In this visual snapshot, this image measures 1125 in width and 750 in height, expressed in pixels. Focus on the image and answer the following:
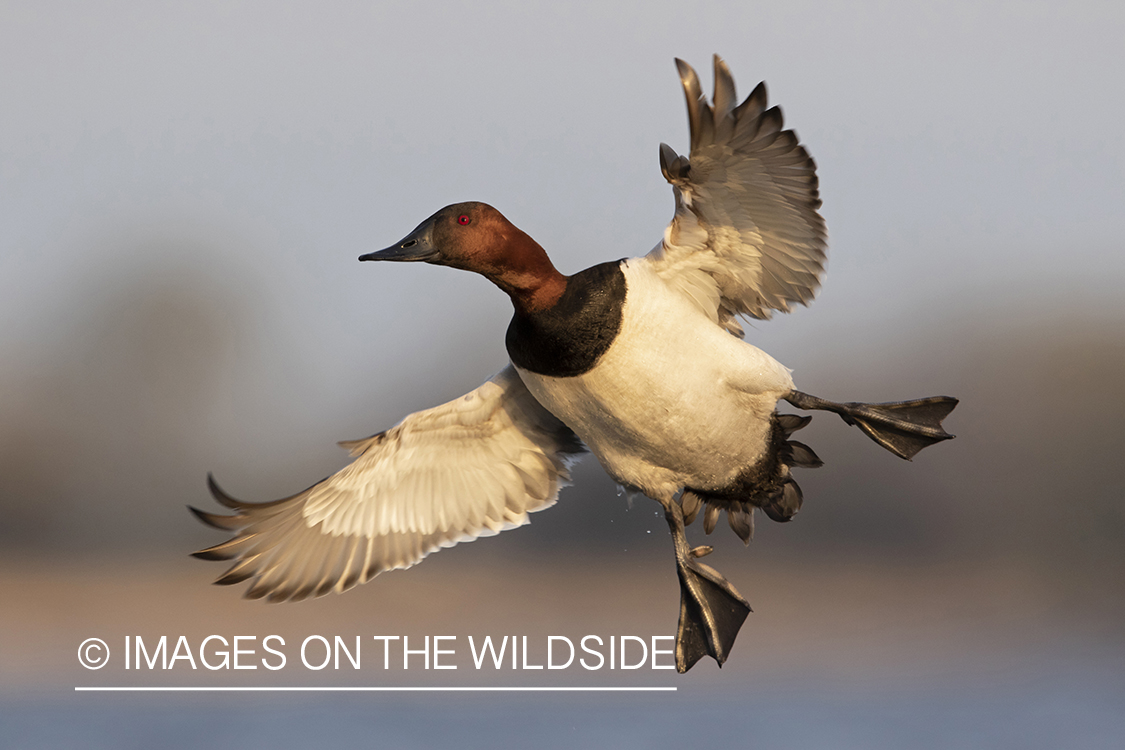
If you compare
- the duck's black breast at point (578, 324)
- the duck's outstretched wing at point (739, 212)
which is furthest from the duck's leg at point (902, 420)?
the duck's black breast at point (578, 324)

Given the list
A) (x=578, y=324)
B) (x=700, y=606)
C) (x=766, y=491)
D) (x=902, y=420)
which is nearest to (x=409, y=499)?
(x=700, y=606)

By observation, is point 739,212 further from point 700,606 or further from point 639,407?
point 700,606

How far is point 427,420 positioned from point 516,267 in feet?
4.37

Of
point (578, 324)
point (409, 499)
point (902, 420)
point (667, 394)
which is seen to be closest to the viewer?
point (578, 324)

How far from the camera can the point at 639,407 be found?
4480 millimetres

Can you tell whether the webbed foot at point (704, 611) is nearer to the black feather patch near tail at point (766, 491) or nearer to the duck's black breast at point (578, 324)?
the black feather patch near tail at point (766, 491)

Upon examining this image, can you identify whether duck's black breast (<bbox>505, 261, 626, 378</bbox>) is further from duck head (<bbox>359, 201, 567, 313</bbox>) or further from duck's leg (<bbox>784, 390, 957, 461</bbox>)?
duck's leg (<bbox>784, 390, 957, 461</bbox>)

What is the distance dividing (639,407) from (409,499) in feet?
6.06

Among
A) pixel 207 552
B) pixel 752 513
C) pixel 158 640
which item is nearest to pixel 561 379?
pixel 752 513

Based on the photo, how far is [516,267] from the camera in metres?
4.42

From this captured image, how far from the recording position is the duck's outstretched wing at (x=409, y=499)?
540 centimetres

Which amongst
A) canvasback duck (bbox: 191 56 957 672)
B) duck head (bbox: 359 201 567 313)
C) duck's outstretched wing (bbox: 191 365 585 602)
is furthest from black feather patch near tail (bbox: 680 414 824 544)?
duck head (bbox: 359 201 567 313)

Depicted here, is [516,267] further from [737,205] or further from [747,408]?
[747,408]

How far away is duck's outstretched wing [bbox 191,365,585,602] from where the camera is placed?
5402 millimetres
